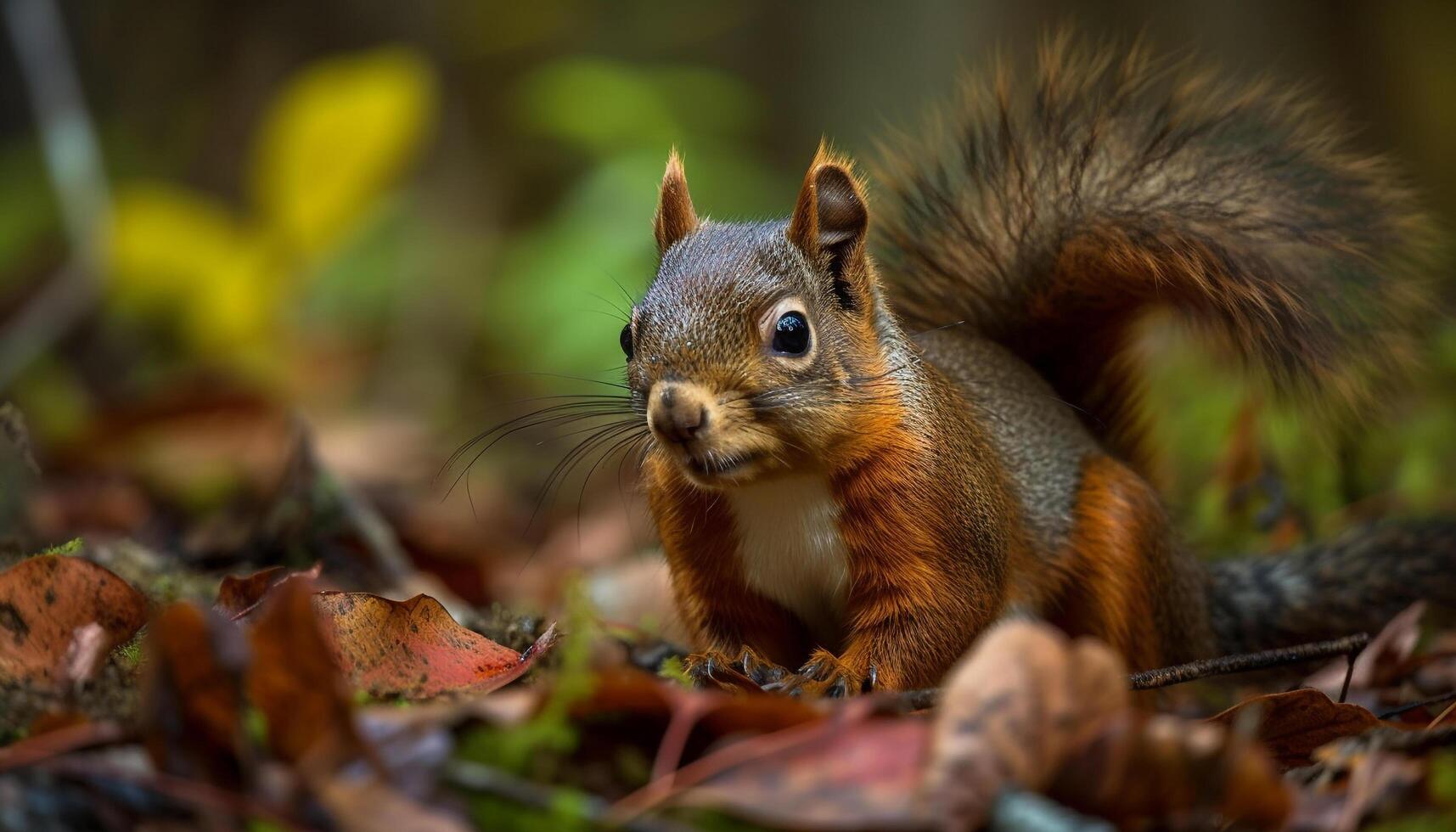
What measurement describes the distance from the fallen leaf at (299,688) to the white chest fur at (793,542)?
96 cm

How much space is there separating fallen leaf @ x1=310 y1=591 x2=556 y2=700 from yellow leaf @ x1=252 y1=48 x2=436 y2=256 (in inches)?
152

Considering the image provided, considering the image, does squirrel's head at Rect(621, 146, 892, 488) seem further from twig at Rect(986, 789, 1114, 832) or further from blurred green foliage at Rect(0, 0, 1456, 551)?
blurred green foliage at Rect(0, 0, 1456, 551)

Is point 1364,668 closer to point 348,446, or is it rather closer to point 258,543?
point 258,543

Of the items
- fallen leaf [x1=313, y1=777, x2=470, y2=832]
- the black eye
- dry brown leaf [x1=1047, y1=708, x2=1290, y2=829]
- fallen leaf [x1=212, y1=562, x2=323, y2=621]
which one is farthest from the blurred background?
dry brown leaf [x1=1047, y1=708, x2=1290, y2=829]

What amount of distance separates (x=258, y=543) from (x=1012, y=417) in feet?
5.56

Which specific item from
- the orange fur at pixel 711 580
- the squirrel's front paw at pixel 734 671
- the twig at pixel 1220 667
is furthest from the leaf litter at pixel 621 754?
the orange fur at pixel 711 580

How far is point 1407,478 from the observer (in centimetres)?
361

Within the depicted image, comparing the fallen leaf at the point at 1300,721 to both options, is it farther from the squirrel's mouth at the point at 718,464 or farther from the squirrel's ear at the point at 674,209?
the squirrel's ear at the point at 674,209

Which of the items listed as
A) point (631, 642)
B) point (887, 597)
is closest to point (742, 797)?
point (887, 597)

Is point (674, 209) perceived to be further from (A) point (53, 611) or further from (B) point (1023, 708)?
(B) point (1023, 708)

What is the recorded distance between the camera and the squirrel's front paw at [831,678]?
198cm

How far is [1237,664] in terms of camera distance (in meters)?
1.87

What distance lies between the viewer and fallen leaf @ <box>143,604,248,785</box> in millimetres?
1276

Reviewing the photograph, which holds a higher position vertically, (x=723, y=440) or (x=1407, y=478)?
(x=723, y=440)
